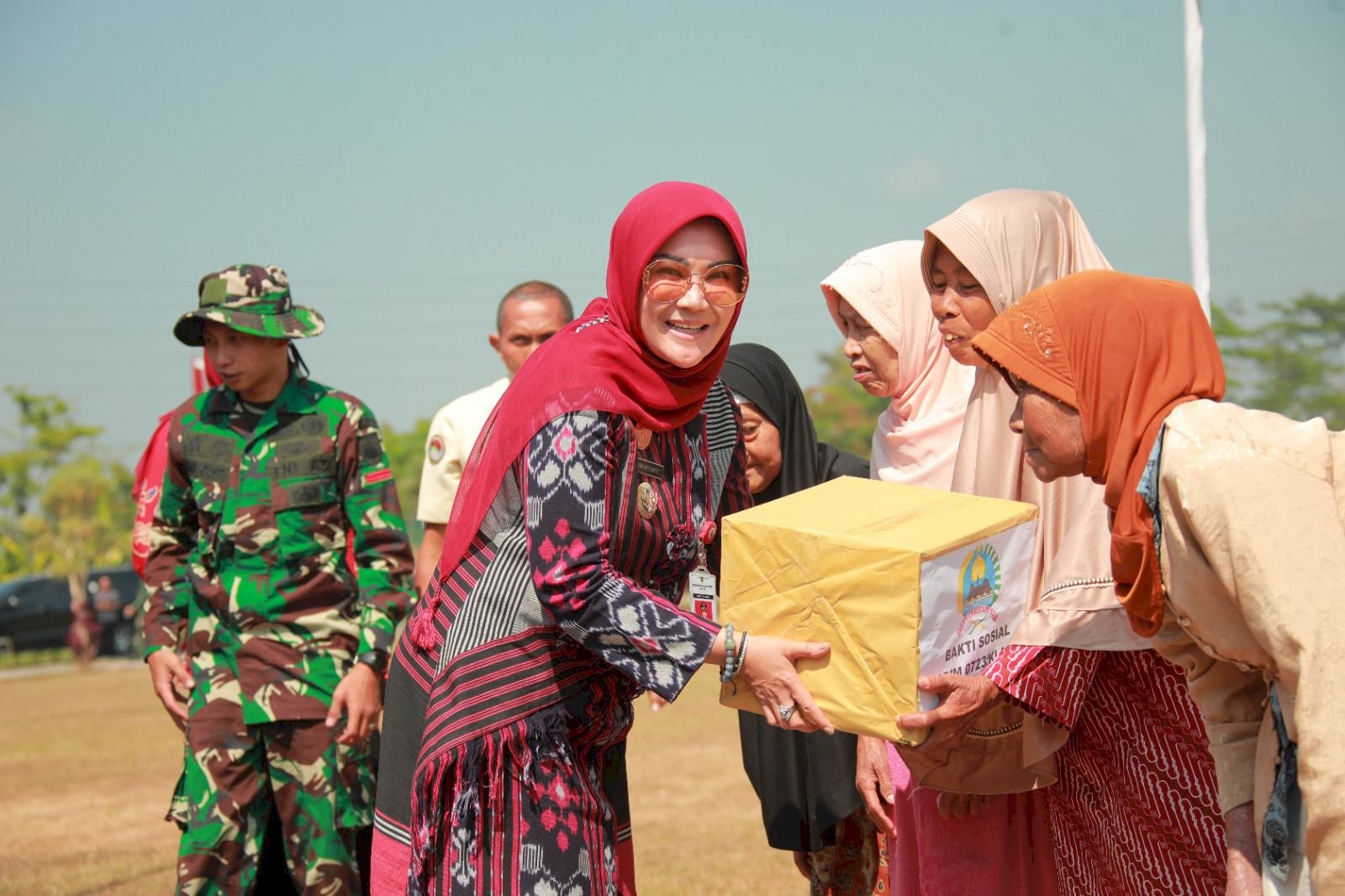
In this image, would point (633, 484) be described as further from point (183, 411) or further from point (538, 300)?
point (538, 300)

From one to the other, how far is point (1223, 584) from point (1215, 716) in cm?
42

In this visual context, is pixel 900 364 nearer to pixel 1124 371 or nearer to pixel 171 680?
pixel 1124 371

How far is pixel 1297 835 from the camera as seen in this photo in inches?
83.6

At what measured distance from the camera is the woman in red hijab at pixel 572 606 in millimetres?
2613

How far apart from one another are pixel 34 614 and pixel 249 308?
26.7 meters

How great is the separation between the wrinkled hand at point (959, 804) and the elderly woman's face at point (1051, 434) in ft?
3.47

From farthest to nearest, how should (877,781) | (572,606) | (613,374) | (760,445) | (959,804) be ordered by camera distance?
1. (760,445)
2. (877,781)
3. (959,804)
4. (613,374)
5. (572,606)

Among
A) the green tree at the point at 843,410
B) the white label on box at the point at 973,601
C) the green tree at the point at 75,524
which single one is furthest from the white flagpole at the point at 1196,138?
the green tree at the point at 843,410

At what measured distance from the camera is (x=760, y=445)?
13.6 feet

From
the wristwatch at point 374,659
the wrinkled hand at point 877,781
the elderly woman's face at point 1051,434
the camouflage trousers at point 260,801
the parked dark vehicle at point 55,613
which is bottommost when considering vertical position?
the parked dark vehicle at point 55,613

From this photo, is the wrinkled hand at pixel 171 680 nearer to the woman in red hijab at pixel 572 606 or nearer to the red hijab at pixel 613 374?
the woman in red hijab at pixel 572 606

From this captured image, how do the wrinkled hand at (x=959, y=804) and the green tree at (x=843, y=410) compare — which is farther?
the green tree at (x=843, y=410)

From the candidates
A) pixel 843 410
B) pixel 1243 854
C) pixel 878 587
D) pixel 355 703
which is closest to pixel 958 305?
pixel 878 587

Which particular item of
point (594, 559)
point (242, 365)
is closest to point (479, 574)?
point (594, 559)
